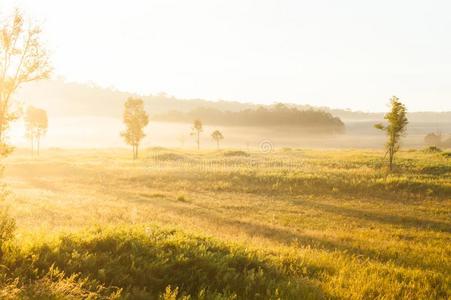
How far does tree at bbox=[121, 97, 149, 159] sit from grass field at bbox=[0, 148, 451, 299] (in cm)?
2974

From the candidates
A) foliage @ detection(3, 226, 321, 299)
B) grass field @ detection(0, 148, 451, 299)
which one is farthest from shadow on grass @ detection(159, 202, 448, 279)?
foliage @ detection(3, 226, 321, 299)

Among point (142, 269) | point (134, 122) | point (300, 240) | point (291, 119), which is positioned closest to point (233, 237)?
point (300, 240)

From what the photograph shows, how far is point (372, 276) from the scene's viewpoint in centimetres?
1270

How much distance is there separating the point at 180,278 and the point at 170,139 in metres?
178

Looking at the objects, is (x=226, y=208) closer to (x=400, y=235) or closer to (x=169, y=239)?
(x=400, y=235)

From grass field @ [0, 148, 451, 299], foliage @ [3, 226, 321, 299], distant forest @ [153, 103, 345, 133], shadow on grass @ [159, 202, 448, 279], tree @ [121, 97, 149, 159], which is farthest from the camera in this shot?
distant forest @ [153, 103, 345, 133]

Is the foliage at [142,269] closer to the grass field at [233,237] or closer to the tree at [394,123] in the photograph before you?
the grass field at [233,237]

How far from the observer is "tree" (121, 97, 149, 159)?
83312mm

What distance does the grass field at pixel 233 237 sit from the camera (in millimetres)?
10562

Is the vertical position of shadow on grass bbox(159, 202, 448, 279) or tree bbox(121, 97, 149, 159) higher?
tree bbox(121, 97, 149, 159)

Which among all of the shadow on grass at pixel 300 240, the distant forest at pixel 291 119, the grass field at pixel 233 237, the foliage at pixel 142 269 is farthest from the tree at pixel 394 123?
the distant forest at pixel 291 119

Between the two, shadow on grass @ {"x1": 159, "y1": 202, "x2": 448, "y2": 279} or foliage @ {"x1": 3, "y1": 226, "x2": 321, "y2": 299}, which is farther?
shadow on grass @ {"x1": 159, "y1": 202, "x2": 448, "y2": 279}

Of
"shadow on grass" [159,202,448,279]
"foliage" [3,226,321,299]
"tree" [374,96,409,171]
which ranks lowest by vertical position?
"shadow on grass" [159,202,448,279]

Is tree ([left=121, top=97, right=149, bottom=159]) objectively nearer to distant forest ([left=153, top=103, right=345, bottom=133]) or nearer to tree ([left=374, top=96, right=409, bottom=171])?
tree ([left=374, top=96, right=409, bottom=171])
